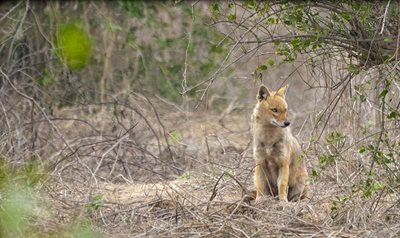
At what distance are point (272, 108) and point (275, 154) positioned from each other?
46cm

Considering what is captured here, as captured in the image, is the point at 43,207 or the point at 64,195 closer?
the point at 43,207

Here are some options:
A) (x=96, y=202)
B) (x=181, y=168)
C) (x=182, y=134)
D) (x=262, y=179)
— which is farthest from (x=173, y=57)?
(x=96, y=202)

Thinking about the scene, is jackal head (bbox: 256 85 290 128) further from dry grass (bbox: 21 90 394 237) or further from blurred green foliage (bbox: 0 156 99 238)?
blurred green foliage (bbox: 0 156 99 238)

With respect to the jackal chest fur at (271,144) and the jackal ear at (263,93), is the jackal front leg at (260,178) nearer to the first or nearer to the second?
the jackal chest fur at (271,144)

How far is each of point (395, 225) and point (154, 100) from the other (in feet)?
26.4

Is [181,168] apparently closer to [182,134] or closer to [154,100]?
[182,134]

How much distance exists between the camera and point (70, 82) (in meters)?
13.2

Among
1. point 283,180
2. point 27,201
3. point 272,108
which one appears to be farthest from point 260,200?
point 27,201

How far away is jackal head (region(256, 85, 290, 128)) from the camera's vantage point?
9.12m

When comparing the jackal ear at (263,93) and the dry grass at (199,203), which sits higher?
the jackal ear at (263,93)

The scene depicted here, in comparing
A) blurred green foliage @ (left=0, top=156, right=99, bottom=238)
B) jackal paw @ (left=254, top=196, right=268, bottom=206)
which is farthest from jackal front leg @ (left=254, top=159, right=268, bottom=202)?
blurred green foliage @ (left=0, top=156, right=99, bottom=238)

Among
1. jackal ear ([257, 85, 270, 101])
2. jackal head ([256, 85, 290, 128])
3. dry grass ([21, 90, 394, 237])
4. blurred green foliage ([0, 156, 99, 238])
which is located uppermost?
jackal ear ([257, 85, 270, 101])

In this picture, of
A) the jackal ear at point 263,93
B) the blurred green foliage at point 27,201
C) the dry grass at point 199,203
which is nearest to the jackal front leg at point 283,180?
the dry grass at point 199,203

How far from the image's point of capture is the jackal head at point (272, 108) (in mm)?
9125
